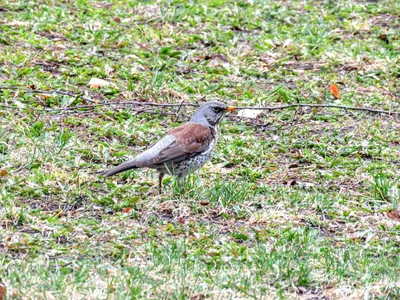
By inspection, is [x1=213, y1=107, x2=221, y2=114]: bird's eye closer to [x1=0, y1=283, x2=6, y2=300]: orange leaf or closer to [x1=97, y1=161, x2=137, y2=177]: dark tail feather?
[x1=97, y1=161, x2=137, y2=177]: dark tail feather

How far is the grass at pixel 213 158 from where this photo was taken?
5656mm

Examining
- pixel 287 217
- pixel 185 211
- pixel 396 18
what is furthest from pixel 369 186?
pixel 396 18

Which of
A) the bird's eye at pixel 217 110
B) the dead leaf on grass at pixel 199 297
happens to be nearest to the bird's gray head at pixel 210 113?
the bird's eye at pixel 217 110

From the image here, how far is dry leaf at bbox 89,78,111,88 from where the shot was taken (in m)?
9.40

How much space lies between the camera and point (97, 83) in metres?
9.41

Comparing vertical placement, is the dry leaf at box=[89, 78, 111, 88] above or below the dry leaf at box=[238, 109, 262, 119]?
above

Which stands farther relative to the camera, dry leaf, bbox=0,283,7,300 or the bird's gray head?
the bird's gray head

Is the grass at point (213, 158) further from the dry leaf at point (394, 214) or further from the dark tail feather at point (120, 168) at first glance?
the dark tail feather at point (120, 168)

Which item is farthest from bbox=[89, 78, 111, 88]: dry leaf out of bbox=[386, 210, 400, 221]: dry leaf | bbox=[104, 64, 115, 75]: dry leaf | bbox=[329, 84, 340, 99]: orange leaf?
bbox=[386, 210, 400, 221]: dry leaf

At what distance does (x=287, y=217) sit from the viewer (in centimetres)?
686

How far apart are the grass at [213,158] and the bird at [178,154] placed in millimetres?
205

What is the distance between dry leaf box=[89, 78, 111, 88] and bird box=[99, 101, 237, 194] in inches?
87.1

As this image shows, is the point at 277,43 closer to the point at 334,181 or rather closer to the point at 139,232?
the point at 334,181

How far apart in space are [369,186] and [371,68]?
2971mm
